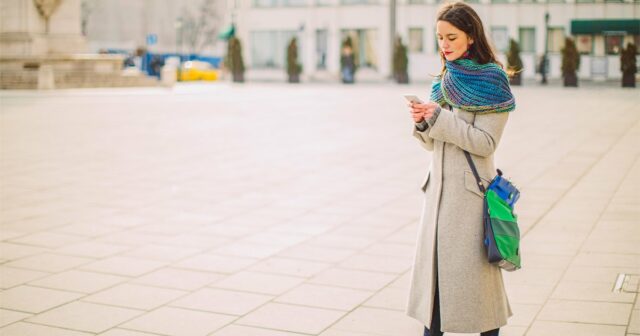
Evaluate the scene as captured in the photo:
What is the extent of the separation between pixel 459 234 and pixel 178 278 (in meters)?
3.33

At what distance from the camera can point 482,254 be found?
14.7 feet

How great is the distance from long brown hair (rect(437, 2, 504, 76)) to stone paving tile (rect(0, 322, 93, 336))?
2970 millimetres

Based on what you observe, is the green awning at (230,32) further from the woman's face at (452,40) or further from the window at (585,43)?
the woman's face at (452,40)

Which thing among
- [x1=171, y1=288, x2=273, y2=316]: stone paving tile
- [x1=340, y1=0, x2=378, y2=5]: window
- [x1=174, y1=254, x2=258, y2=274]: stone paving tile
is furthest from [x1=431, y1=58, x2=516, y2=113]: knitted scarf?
[x1=340, y1=0, x2=378, y2=5]: window

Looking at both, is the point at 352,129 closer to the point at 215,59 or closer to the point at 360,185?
the point at 360,185

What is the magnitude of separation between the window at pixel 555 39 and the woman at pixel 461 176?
55.7 m


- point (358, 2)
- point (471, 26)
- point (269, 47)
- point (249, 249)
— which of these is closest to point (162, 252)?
point (249, 249)

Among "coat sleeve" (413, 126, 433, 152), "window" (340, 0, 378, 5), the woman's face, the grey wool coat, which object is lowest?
the grey wool coat

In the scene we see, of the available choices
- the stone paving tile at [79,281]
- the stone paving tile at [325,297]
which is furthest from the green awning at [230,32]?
the stone paving tile at [325,297]

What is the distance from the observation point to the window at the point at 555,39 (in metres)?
58.2

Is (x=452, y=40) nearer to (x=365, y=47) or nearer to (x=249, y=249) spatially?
(x=249, y=249)

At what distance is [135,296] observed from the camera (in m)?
6.71

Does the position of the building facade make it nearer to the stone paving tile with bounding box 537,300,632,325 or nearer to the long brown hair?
the stone paving tile with bounding box 537,300,632,325

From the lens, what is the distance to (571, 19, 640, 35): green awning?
186ft
